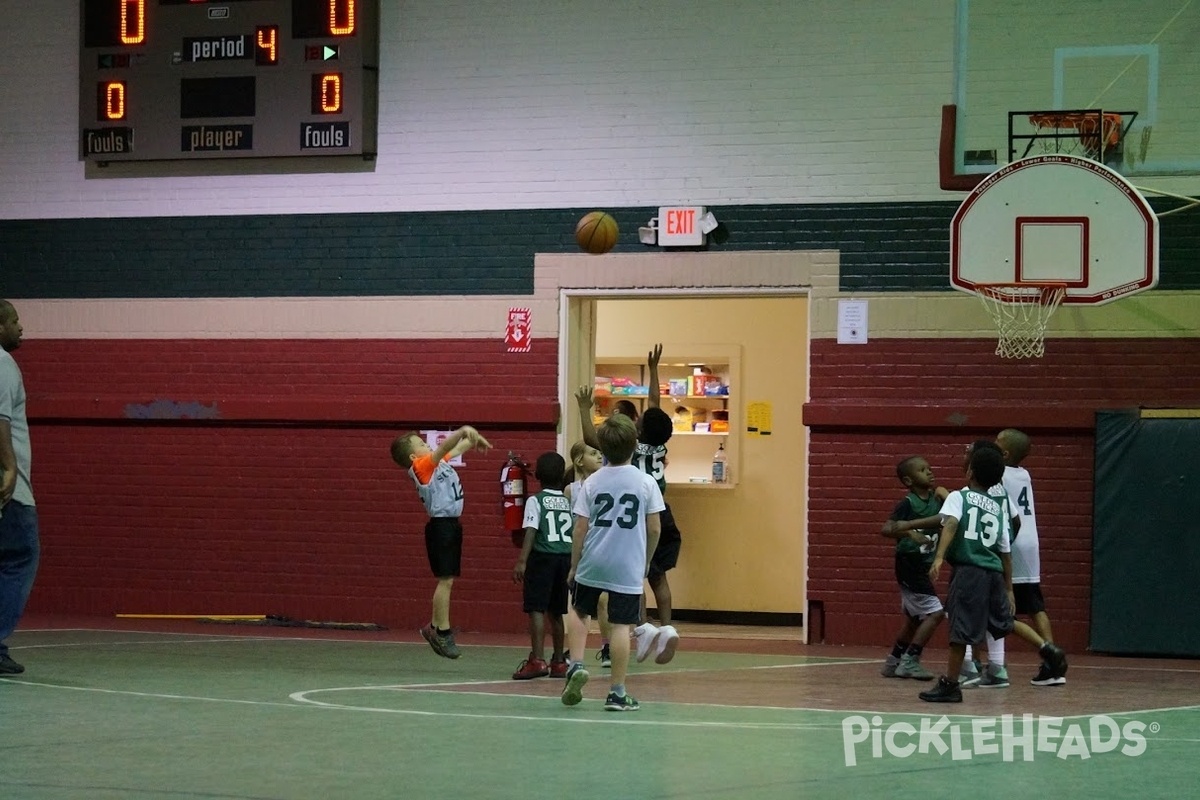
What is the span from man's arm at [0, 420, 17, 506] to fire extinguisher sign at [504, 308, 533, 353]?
6010mm

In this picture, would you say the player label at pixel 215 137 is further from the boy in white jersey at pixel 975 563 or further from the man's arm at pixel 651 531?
the boy in white jersey at pixel 975 563

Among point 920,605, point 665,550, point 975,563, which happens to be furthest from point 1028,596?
point 665,550

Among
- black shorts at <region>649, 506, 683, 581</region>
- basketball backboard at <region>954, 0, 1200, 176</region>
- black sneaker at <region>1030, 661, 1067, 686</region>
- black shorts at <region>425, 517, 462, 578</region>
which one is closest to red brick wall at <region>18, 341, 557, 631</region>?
black shorts at <region>649, 506, 683, 581</region>

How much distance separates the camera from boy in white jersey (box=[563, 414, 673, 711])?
866cm

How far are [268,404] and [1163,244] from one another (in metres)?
8.33

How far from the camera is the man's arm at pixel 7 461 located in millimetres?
8883

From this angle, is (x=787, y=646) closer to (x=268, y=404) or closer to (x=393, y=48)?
(x=268, y=404)

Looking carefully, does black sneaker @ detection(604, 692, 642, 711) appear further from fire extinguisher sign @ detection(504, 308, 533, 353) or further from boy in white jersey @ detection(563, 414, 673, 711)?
fire extinguisher sign @ detection(504, 308, 533, 353)

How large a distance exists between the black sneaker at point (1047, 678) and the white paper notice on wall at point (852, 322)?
12.9 ft

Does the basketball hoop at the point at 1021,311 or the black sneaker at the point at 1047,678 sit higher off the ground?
the basketball hoop at the point at 1021,311

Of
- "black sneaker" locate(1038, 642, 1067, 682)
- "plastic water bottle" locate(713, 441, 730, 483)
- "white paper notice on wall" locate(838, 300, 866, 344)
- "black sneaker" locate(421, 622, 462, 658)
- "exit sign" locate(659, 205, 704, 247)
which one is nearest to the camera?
"black sneaker" locate(1038, 642, 1067, 682)

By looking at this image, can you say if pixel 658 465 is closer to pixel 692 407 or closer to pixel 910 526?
pixel 910 526

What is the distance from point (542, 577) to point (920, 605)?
8.90 feet

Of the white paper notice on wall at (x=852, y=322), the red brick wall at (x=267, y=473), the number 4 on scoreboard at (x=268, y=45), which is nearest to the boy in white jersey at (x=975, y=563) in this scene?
the white paper notice on wall at (x=852, y=322)
